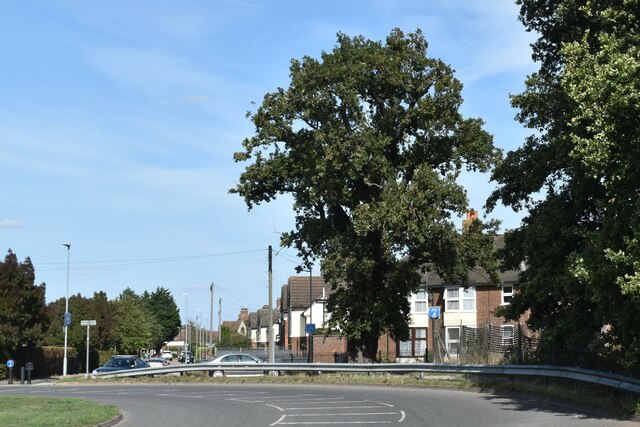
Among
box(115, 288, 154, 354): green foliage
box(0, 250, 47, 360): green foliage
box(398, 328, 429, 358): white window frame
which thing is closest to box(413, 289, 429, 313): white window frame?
box(398, 328, 429, 358): white window frame

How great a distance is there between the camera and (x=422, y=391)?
28.4 m

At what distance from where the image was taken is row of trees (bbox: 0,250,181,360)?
4691 centimetres

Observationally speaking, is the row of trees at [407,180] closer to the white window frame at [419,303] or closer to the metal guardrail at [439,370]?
the metal guardrail at [439,370]

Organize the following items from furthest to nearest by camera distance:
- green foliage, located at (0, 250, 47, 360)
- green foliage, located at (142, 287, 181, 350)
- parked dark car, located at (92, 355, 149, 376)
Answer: green foliage, located at (142, 287, 181, 350), green foliage, located at (0, 250, 47, 360), parked dark car, located at (92, 355, 149, 376)

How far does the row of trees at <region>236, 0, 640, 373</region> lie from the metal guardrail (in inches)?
24.9

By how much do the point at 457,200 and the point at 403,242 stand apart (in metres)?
3.08

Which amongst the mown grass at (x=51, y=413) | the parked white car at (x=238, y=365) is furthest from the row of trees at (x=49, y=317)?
the mown grass at (x=51, y=413)

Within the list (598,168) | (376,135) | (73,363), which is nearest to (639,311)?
(598,168)

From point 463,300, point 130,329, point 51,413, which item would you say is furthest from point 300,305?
point 51,413

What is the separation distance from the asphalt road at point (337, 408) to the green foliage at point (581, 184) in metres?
2.28

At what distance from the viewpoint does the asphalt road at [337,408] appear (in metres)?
18.5

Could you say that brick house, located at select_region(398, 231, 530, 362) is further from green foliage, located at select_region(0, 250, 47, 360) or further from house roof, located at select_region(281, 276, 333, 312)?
house roof, located at select_region(281, 276, 333, 312)

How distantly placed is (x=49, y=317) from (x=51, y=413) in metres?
30.8

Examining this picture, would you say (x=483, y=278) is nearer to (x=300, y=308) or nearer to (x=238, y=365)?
(x=238, y=365)
